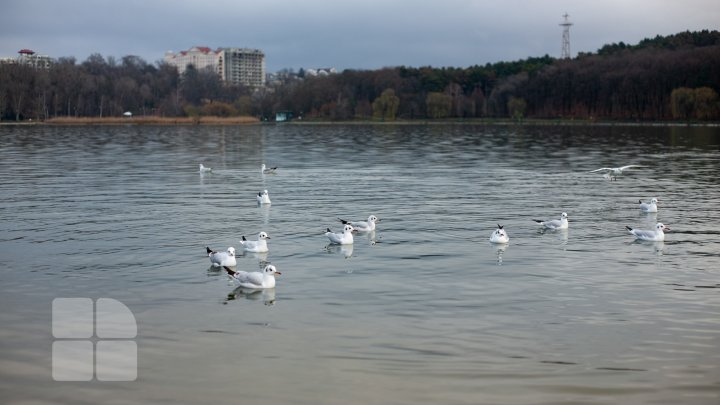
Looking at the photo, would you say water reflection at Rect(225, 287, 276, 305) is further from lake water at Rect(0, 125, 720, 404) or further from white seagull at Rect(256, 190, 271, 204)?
white seagull at Rect(256, 190, 271, 204)

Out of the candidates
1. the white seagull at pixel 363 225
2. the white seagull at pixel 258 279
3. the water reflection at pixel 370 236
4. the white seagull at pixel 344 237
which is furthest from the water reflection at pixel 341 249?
the white seagull at pixel 258 279

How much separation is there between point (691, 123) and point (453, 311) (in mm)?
129953

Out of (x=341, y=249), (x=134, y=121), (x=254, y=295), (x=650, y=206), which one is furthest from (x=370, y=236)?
(x=134, y=121)

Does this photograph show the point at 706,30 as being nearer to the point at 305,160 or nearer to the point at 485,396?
the point at 305,160

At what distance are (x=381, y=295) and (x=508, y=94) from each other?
168m

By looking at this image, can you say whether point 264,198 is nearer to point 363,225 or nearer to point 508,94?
point 363,225

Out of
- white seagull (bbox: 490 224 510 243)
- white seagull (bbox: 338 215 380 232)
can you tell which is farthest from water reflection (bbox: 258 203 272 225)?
white seagull (bbox: 490 224 510 243)

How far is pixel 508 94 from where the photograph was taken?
589 ft

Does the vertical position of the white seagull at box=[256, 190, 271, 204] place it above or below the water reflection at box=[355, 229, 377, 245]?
above

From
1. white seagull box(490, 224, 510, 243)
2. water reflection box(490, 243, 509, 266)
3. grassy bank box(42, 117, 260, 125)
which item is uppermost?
grassy bank box(42, 117, 260, 125)

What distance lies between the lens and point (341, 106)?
188500 mm

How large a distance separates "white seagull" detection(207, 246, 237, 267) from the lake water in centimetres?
24

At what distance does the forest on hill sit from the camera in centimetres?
15362

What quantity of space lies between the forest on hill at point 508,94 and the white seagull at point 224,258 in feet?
436
